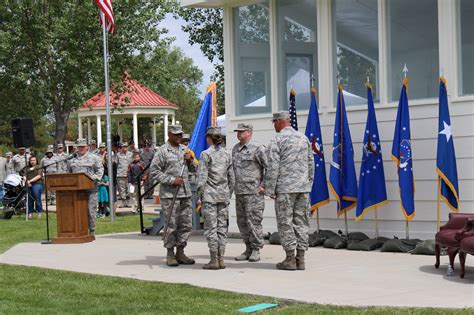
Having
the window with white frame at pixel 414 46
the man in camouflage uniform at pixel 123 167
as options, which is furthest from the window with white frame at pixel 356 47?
the man in camouflage uniform at pixel 123 167

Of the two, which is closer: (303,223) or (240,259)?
(303,223)

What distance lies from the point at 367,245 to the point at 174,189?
11.0 ft

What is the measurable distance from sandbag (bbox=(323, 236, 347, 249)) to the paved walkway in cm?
23

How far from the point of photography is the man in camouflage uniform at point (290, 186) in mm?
11227

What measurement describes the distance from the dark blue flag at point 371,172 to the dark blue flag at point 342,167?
0.25 metres

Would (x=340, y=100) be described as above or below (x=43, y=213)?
above

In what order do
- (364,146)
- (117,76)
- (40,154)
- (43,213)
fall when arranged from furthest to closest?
(40,154), (117,76), (43,213), (364,146)

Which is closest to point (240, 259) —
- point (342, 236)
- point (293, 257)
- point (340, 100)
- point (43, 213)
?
point (293, 257)

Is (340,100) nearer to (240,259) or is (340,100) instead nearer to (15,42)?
(240,259)

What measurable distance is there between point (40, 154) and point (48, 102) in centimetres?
1708

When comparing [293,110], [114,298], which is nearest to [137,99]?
[293,110]

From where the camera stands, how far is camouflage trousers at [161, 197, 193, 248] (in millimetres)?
11938

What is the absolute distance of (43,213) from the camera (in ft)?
78.7

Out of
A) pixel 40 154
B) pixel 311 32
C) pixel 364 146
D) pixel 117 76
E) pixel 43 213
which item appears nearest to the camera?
pixel 364 146
